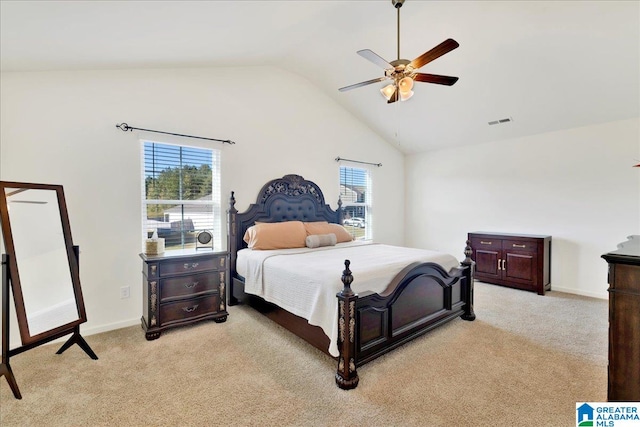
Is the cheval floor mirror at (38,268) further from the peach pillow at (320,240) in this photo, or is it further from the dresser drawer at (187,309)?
the peach pillow at (320,240)

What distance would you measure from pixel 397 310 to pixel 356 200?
3.15 meters

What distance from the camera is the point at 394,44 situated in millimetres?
3346

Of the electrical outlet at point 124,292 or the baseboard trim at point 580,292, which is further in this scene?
the baseboard trim at point 580,292

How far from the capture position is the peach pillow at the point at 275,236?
11.4 ft

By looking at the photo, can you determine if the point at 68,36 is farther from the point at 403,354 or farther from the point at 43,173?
the point at 403,354

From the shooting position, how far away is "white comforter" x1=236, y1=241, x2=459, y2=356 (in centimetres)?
215

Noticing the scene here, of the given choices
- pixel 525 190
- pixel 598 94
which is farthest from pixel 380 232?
pixel 598 94

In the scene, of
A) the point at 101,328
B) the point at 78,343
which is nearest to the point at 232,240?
the point at 101,328

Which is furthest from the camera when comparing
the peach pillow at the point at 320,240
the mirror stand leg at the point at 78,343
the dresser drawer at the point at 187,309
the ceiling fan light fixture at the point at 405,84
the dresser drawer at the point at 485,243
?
the dresser drawer at the point at 485,243

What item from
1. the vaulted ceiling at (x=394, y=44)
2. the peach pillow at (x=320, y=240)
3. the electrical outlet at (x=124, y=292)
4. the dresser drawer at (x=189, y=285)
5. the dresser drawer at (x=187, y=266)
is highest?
the vaulted ceiling at (x=394, y=44)

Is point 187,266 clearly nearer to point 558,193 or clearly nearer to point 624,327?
point 624,327

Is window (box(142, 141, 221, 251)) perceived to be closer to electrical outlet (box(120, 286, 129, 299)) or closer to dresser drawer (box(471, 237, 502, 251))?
electrical outlet (box(120, 286, 129, 299))

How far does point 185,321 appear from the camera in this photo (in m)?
2.90

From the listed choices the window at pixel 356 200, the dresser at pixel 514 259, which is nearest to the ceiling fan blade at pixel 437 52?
the window at pixel 356 200
